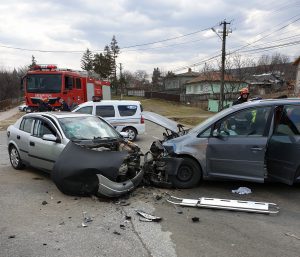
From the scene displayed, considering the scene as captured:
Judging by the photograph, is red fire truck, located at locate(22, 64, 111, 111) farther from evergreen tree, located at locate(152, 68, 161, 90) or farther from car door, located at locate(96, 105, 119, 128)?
evergreen tree, located at locate(152, 68, 161, 90)

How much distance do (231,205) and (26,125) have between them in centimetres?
507

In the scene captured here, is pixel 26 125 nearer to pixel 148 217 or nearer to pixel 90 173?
pixel 90 173

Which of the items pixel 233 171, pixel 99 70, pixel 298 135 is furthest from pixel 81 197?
pixel 99 70

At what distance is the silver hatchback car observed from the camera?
5.44 metres

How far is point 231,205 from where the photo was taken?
5199mm

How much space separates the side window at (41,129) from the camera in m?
6.93

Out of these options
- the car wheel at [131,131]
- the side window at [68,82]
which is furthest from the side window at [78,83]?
the car wheel at [131,131]

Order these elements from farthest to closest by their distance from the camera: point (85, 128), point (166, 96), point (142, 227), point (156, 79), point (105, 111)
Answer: point (156, 79) → point (166, 96) → point (105, 111) → point (85, 128) → point (142, 227)

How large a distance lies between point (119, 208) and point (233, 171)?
7.02 feet

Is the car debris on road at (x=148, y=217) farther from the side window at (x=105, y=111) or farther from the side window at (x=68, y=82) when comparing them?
the side window at (x=68, y=82)

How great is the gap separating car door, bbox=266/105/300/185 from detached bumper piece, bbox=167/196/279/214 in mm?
649

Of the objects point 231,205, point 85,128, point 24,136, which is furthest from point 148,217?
point 24,136

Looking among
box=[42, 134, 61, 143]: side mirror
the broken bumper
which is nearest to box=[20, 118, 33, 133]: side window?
box=[42, 134, 61, 143]: side mirror

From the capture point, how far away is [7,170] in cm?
804
